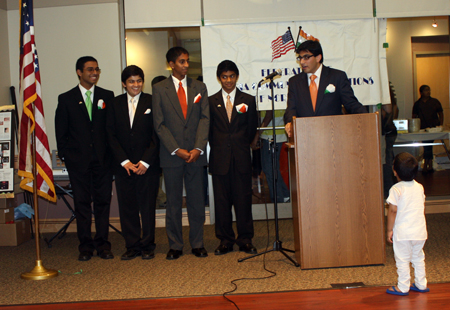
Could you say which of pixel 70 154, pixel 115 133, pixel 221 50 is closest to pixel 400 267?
pixel 115 133

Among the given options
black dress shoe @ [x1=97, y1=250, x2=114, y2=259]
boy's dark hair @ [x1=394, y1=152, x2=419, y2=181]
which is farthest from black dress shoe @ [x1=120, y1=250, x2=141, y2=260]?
boy's dark hair @ [x1=394, y1=152, x2=419, y2=181]

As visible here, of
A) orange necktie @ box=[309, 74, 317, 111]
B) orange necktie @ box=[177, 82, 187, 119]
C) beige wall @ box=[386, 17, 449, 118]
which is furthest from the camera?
beige wall @ box=[386, 17, 449, 118]

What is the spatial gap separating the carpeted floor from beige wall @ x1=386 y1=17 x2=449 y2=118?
83.4 inches

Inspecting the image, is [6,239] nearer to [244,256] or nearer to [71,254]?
[71,254]

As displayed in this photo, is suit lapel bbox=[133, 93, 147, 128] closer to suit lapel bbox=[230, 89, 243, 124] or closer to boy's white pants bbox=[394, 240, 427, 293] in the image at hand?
suit lapel bbox=[230, 89, 243, 124]

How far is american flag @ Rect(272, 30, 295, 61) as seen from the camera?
5.30 m

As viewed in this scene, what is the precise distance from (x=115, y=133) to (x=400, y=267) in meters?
2.75

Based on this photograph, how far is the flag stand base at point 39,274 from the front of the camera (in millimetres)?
3400

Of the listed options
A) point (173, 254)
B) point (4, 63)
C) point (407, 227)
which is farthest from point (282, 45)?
point (4, 63)

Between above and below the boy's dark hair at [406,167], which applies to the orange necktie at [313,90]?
above

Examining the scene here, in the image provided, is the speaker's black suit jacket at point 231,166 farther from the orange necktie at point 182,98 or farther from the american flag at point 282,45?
the american flag at point 282,45

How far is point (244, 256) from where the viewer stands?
3852 millimetres

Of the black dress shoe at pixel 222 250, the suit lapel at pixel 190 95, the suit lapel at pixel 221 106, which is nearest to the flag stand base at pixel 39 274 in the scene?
the black dress shoe at pixel 222 250

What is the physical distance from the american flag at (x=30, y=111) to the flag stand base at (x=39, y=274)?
749 millimetres
